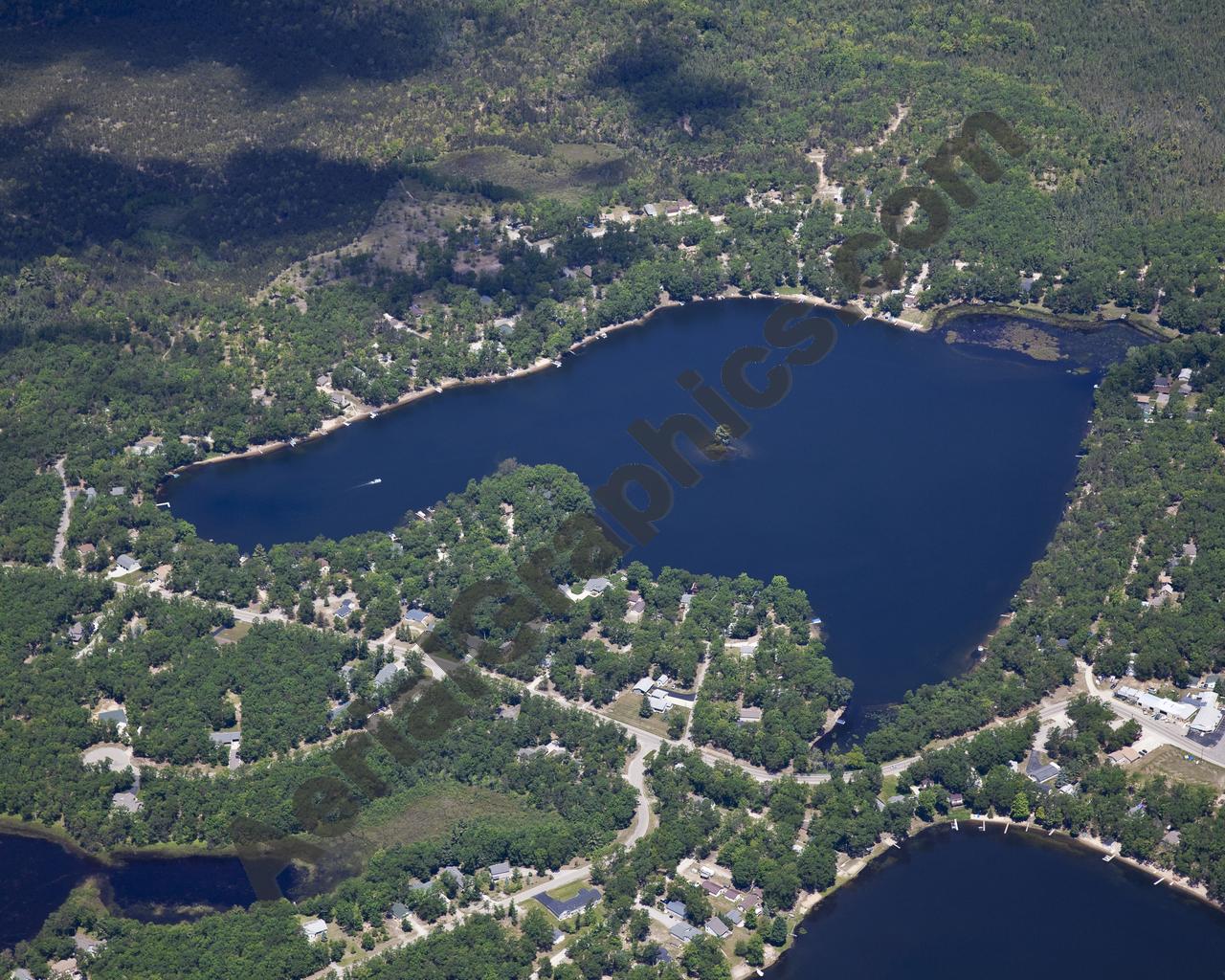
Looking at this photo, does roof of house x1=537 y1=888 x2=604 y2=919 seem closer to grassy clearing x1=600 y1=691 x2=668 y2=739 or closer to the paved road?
grassy clearing x1=600 y1=691 x2=668 y2=739

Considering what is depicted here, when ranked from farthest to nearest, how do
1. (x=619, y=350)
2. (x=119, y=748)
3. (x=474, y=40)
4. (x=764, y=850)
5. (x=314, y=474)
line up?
(x=474, y=40)
(x=619, y=350)
(x=314, y=474)
(x=119, y=748)
(x=764, y=850)

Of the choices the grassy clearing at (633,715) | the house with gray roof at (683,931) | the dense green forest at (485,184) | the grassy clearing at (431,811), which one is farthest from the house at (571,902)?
the dense green forest at (485,184)

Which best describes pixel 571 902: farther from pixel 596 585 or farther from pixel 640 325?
pixel 640 325

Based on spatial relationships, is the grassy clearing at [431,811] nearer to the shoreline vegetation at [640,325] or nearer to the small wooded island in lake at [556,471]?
the small wooded island in lake at [556,471]

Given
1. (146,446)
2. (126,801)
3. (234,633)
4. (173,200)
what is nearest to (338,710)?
(234,633)

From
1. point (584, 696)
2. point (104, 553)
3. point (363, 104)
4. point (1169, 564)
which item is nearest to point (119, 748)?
point (104, 553)

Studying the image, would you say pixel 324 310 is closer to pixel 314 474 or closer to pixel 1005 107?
pixel 314 474
